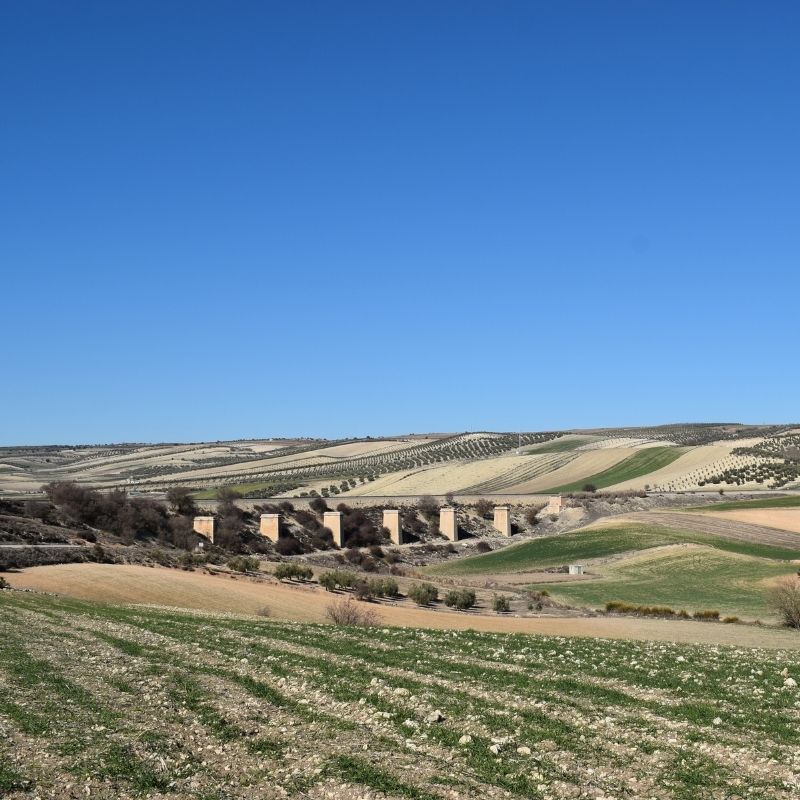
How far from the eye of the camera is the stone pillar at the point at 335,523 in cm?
8038

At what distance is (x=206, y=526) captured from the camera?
72.4 m

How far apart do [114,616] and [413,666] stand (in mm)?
12599

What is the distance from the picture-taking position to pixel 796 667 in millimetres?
19406

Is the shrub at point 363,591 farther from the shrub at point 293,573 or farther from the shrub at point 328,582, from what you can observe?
the shrub at point 293,573

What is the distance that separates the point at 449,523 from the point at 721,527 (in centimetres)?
2464

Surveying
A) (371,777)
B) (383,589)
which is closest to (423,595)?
(383,589)

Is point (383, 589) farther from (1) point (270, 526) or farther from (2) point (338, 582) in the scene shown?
(1) point (270, 526)

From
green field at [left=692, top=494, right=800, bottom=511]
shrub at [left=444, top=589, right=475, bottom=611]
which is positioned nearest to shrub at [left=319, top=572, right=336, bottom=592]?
shrub at [left=444, top=589, right=475, bottom=611]

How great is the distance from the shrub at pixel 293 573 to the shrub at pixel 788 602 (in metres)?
26.0

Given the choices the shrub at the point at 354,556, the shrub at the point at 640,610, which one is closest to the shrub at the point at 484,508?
→ the shrub at the point at 354,556

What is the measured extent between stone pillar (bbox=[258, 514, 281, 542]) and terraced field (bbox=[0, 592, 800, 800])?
185 ft

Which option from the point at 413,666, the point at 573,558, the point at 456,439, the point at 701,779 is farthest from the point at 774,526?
the point at 456,439

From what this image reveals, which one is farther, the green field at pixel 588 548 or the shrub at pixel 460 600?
the green field at pixel 588 548

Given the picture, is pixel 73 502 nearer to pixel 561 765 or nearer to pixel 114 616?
pixel 114 616
